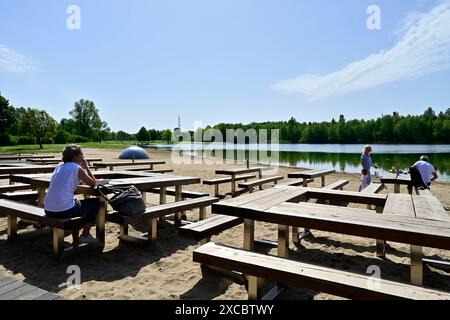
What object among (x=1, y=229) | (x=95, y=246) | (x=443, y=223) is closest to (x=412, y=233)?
(x=443, y=223)

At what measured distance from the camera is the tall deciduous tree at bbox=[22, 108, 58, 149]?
44031mm

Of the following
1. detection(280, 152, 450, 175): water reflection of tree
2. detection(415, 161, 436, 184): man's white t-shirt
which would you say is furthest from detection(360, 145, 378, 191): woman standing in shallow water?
detection(280, 152, 450, 175): water reflection of tree

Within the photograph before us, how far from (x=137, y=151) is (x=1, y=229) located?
71.4 ft

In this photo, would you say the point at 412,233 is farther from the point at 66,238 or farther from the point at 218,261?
the point at 66,238

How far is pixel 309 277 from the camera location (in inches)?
92.2

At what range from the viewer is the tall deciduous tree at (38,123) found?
144ft

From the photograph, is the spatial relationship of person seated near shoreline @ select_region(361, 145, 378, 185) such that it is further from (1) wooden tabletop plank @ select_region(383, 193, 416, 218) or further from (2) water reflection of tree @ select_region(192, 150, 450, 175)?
(2) water reflection of tree @ select_region(192, 150, 450, 175)

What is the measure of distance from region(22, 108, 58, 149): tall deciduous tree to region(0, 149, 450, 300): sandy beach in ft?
148

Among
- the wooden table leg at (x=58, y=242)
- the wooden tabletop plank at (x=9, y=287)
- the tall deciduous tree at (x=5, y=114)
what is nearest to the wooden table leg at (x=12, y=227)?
the wooden table leg at (x=58, y=242)

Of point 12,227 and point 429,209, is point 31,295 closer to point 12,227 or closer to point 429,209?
point 12,227

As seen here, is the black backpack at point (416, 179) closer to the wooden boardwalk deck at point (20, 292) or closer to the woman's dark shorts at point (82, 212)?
the woman's dark shorts at point (82, 212)
